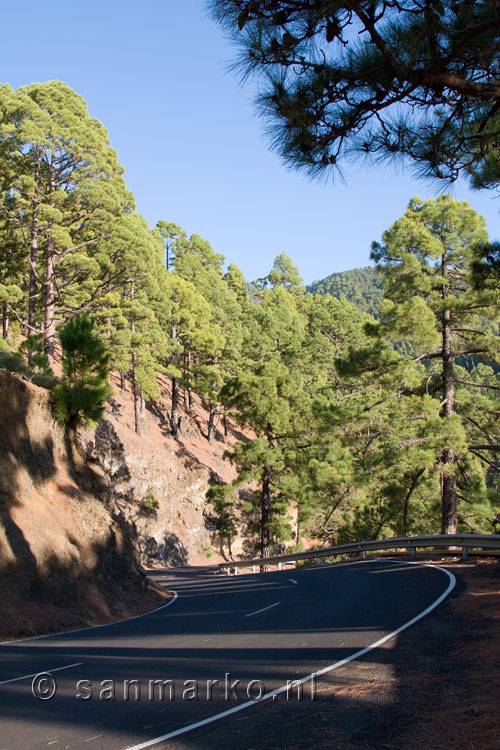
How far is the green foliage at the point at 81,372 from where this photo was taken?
647 inches

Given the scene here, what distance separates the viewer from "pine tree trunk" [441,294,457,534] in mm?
19312

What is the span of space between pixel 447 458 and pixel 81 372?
12409 mm

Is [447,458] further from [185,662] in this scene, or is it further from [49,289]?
[49,289]

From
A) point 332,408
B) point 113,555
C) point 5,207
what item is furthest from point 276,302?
point 113,555

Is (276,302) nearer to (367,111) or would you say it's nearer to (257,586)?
(257,586)

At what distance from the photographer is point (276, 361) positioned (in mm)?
34500

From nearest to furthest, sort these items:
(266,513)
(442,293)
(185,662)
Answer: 1. (185,662)
2. (442,293)
3. (266,513)

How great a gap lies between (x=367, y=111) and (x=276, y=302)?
65.8 m

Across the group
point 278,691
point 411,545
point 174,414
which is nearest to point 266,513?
point 411,545

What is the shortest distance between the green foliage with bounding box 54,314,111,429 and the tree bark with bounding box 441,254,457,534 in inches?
445

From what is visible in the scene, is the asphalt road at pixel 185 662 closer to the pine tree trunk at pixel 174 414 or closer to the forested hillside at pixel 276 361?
the forested hillside at pixel 276 361

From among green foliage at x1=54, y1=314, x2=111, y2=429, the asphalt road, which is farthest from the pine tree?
green foliage at x1=54, y1=314, x2=111, y2=429

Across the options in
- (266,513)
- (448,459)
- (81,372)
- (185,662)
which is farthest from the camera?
(266,513)

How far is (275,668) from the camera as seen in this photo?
6.56 metres
